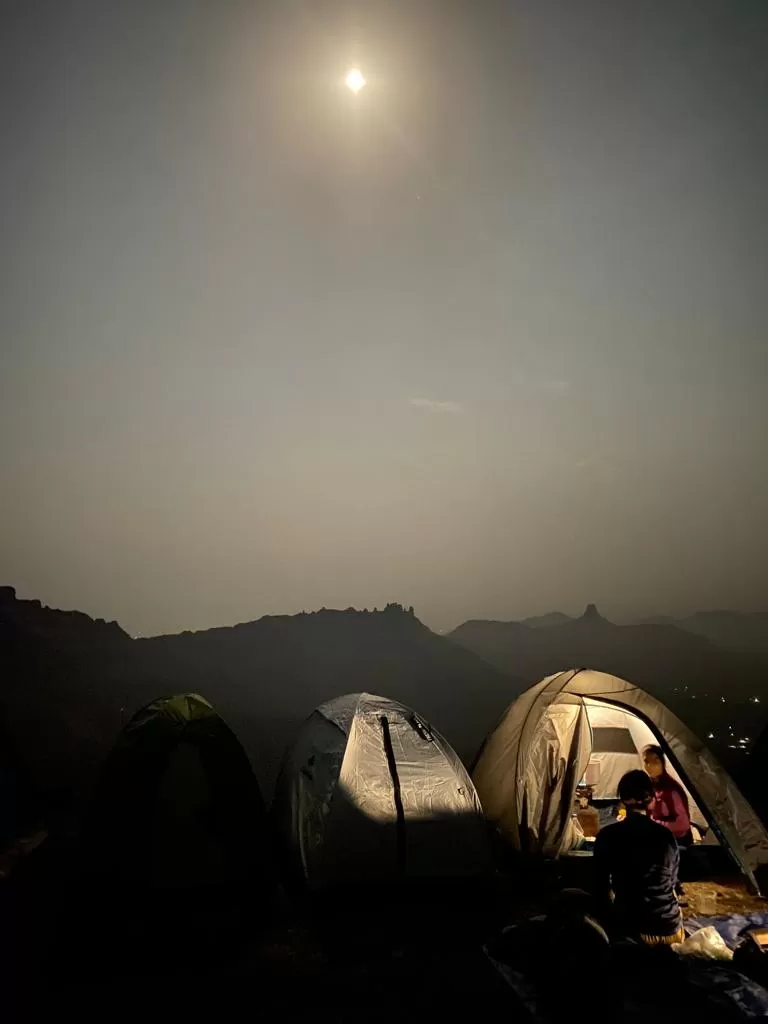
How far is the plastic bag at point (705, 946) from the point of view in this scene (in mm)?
5508

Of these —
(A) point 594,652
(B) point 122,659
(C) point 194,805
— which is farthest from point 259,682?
(A) point 594,652

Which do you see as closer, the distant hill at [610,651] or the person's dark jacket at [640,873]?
the person's dark jacket at [640,873]

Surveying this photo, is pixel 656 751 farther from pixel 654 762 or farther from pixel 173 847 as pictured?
pixel 173 847

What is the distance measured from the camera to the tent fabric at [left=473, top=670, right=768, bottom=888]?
7609mm

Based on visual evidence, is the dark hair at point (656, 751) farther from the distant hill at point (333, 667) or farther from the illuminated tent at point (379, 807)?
the distant hill at point (333, 667)

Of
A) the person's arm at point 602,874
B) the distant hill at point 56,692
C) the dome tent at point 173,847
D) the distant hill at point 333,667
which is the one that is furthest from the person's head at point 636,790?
the distant hill at point 333,667

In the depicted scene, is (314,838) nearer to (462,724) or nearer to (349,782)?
(349,782)

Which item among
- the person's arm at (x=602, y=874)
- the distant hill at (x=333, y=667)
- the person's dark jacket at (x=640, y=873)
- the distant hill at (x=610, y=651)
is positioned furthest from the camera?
the distant hill at (x=610, y=651)

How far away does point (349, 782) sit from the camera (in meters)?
6.83

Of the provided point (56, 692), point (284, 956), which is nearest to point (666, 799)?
point (284, 956)

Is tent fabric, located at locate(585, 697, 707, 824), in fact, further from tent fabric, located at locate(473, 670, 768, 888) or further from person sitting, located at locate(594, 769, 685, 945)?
person sitting, located at locate(594, 769, 685, 945)

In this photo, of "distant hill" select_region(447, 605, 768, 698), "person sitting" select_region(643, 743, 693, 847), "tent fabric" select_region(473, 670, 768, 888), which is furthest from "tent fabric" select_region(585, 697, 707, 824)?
"distant hill" select_region(447, 605, 768, 698)

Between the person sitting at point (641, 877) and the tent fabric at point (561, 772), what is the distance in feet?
8.29

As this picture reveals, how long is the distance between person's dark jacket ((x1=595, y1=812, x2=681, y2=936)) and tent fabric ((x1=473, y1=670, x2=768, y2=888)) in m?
2.55
